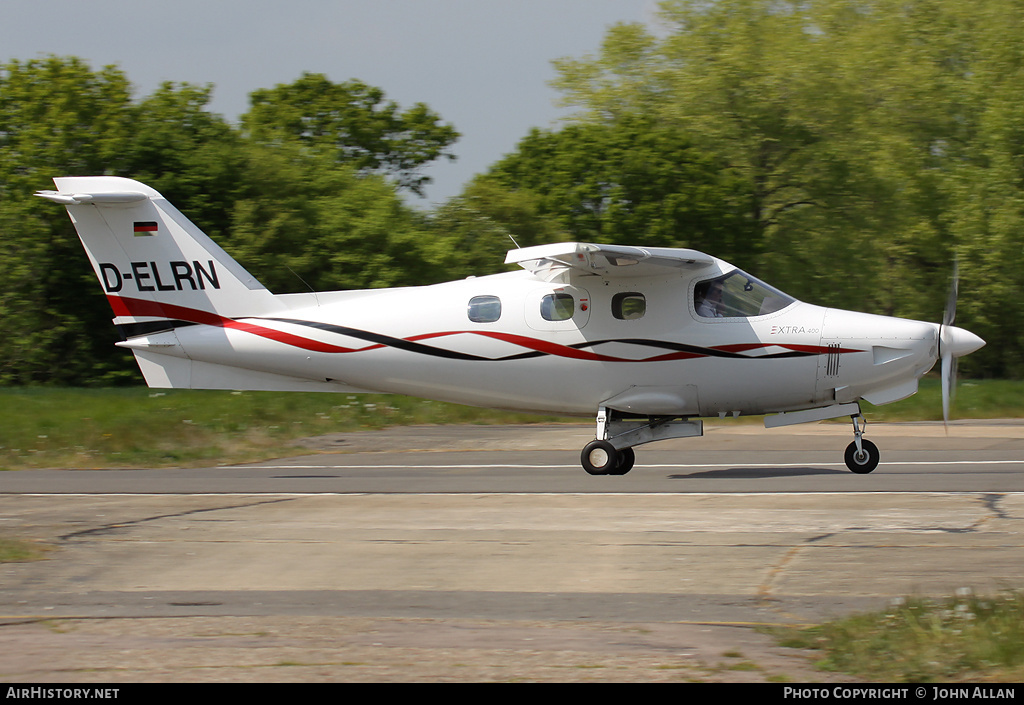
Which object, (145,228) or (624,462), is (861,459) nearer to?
(624,462)

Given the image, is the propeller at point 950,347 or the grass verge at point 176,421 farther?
the grass verge at point 176,421

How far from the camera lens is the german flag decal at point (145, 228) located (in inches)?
592

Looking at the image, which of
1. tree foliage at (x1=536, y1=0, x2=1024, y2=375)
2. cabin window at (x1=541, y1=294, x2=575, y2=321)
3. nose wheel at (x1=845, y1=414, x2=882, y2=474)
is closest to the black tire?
cabin window at (x1=541, y1=294, x2=575, y2=321)

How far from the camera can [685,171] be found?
33.7m

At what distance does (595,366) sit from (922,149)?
28.1 metres

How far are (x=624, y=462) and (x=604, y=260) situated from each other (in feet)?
9.96

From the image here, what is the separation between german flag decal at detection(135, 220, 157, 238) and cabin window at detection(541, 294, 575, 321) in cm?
568

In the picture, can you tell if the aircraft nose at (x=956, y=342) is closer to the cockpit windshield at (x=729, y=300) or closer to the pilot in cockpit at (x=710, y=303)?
the cockpit windshield at (x=729, y=300)

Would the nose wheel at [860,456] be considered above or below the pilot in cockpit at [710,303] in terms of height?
below

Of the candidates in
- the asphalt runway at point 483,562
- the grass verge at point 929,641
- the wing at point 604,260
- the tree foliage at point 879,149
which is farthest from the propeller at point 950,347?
the tree foliage at point 879,149

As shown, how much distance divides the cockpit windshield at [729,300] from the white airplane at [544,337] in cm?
2

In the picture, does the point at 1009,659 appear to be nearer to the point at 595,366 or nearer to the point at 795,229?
the point at 595,366

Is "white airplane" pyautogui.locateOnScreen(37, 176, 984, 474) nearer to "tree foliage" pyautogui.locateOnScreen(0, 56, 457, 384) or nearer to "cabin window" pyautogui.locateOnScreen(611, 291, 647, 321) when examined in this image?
"cabin window" pyautogui.locateOnScreen(611, 291, 647, 321)

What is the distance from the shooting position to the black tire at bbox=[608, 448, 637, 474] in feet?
47.8
